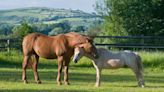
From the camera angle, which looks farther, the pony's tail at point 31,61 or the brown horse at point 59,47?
the pony's tail at point 31,61

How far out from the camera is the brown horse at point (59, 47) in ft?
62.5

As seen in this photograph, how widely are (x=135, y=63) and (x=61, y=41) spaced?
292 centimetres

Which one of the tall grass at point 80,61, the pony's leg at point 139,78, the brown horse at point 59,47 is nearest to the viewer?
the pony's leg at point 139,78

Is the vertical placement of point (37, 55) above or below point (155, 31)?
above

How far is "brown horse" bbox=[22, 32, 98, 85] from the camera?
62.5 feet

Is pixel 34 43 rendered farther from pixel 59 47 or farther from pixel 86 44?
pixel 86 44

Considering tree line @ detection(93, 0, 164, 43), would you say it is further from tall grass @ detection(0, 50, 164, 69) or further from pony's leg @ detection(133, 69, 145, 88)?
pony's leg @ detection(133, 69, 145, 88)

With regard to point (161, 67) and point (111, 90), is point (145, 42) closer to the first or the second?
point (161, 67)

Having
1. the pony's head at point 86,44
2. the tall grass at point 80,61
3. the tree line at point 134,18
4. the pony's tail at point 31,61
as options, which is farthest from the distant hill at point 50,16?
the pony's head at point 86,44

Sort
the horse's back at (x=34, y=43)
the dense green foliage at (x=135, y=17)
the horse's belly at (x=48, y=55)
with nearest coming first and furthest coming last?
1. the horse's belly at (x=48, y=55)
2. the horse's back at (x=34, y=43)
3. the dense green foliage at (x=135, y=17)

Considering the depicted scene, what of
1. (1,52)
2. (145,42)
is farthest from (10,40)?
(145,42)

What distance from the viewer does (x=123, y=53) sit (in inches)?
751

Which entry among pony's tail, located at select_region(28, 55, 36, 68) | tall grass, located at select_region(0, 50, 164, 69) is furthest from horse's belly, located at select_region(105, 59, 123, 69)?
tall grass, located at select_region(0, 50, 164, 69)

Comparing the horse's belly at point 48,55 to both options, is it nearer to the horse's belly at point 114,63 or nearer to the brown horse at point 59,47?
the brown horse at point 59,47
